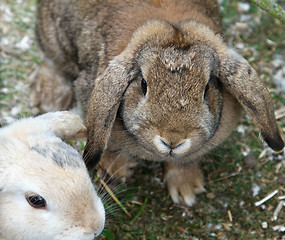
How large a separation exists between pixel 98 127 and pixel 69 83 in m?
1.36

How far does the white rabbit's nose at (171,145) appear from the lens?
2.50 m

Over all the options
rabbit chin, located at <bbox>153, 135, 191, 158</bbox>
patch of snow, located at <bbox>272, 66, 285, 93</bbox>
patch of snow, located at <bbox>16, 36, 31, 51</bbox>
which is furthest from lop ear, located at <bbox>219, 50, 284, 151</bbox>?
patch of snow, located at <bbox>16, 36, 31, 51</bbox>

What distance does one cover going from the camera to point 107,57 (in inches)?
118

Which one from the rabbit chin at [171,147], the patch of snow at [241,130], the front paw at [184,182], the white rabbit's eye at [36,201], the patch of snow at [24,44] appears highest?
the rabbit chin at [171,147]

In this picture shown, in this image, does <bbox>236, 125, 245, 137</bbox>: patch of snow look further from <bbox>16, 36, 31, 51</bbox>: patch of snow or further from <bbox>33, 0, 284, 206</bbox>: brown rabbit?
<bbox>16, 36, 31, 51</bbox>: patch of snow

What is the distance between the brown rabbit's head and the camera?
251cm

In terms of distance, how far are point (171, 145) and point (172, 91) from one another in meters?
0.28

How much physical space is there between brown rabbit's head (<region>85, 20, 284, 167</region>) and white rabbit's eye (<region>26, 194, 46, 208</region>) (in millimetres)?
488

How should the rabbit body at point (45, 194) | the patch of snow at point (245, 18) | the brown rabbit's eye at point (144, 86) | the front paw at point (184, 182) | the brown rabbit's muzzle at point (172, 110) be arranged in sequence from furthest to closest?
the patch of snow at point (245, 18)
the front paw at point (184, 182)
the brown rabbit's eye at point (144, 86)
the brown rabbit's muzzle at point (172, 110)
the rabbit body at point (45, 194)

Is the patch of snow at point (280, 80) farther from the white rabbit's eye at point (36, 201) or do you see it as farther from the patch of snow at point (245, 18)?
the white rabbit's eye at point (36, 201)

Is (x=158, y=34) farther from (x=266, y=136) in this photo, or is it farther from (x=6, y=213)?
(x=6, y=213)

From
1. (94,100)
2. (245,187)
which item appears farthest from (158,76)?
(245,187)

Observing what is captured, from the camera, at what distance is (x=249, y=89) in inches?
106

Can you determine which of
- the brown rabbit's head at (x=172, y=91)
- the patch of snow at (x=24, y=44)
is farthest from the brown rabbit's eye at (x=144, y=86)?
the patch of snow at (x=24, y=44)
